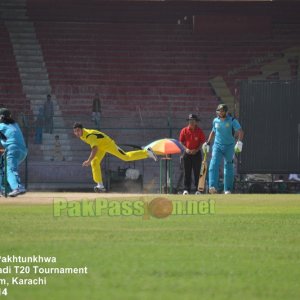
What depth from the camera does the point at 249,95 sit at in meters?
25.8

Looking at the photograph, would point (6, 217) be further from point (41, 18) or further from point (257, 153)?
point (41, 18)

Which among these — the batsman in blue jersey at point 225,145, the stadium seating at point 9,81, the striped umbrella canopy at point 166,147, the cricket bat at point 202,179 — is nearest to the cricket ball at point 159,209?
the batsman in blue jersey at point 225,145

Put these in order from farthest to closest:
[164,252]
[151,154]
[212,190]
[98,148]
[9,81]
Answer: [9,81] < [151,154] < [212,190] < [98,148] < [164,252]

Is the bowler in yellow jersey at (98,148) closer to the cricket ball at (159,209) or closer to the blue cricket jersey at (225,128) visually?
the blue cricket jersey at (225,128)

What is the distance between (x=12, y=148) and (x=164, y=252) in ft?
29.9

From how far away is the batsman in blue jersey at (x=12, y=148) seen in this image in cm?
1933

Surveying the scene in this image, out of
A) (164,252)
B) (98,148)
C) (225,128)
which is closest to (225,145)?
(225,128)

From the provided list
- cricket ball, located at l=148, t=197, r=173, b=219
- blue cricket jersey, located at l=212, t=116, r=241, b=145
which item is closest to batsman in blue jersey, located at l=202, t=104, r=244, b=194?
blue cricket jersey, located at l=212, t=116, r=241, b=145

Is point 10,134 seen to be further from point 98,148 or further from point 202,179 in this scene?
point 202,179

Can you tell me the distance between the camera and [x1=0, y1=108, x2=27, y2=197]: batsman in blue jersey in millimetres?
19328

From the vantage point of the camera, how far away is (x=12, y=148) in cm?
1948

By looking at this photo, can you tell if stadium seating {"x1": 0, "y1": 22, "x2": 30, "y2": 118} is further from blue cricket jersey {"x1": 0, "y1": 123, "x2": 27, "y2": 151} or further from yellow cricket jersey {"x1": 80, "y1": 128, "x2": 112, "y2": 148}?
blue cricket jersey {"x1": 0, "y1": 123, "x2": 27, "y2": 151}

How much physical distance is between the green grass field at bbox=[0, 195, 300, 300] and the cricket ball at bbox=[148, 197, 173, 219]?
0.19 metres

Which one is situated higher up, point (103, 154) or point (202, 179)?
point (103, 154)
